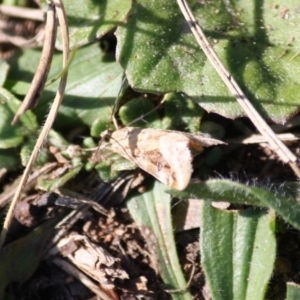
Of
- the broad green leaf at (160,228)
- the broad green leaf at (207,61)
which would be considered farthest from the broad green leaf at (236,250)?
the broad green leaf at (207,61)

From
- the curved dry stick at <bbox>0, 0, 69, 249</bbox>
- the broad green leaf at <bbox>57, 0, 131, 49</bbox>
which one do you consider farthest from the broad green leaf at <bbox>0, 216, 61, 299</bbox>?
the broad green leaf at <bbox>57, 0, 131, 49</bbox>

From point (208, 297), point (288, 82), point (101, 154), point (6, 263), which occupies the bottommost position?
point (208, 297)

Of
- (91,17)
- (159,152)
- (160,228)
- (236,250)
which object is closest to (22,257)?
(160,228)

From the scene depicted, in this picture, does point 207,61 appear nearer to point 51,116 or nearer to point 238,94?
point 238,94

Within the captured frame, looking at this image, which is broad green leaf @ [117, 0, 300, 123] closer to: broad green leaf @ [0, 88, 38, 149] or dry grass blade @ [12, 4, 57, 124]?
dry grass blade @ [12, 4, 57, 124]

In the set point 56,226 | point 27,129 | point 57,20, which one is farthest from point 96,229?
point 57,20

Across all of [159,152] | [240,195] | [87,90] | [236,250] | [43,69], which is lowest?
[236,250]

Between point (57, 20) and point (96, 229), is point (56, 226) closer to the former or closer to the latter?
point (96, 229)
